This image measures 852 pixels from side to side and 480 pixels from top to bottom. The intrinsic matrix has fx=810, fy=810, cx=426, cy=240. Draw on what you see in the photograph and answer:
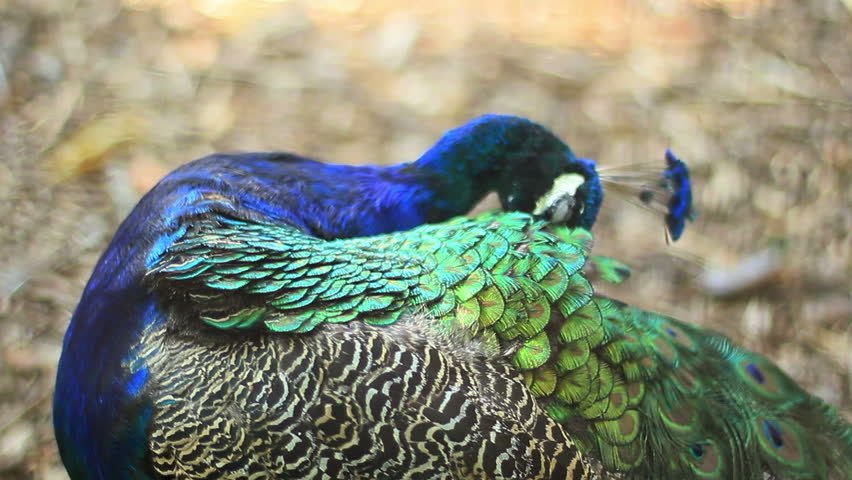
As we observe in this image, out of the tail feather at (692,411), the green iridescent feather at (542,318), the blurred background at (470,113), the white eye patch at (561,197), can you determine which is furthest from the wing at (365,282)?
the blurred background at (470,113)

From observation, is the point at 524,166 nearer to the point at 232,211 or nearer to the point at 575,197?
the point at 575,197

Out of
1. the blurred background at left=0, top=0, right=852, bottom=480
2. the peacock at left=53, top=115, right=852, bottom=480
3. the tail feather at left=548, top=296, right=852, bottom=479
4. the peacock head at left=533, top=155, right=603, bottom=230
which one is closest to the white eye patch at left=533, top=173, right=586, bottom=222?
the peacock head at left=533, top=155, right=603, bottom=230

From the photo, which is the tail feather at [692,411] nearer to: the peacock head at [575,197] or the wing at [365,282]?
the wing at [365,282]

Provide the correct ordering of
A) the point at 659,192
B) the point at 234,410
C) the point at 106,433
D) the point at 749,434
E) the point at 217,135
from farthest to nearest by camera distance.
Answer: the point at 217,135
the point at 659,192
the point at 749,434
the point at 106,433
the point at 234,410

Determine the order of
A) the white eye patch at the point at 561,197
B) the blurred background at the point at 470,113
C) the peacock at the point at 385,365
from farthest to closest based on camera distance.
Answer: the blurred background at the point at 470,113
the white eye patch at the point at 561,197
the peacock at the point at 385,365

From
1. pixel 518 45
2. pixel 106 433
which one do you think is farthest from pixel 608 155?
pixel 106 433

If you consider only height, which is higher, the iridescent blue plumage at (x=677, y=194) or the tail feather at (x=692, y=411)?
the iridescent blue plumage at (x=677, y=194)

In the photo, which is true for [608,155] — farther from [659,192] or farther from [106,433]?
[106,433]

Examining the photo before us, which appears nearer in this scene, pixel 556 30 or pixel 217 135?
pixel 217 135
